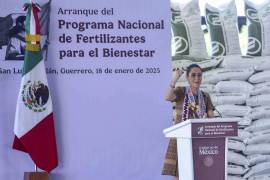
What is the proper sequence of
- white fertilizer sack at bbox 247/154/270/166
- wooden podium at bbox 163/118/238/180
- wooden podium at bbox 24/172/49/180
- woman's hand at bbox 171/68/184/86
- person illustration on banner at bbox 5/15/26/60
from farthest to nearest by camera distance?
white fertilizer sack at bbox 247/154/270/166 → woman's hand at bbox 171/68/184/86 → person illustration on banner at bbox 5/15/26/60 → wooden podium at bbox 24/172/49/180 → wooden podium at bbox 163/118/238/180

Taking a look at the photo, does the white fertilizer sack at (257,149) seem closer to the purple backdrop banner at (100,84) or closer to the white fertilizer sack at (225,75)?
the white fertilizer sack at (225,75)

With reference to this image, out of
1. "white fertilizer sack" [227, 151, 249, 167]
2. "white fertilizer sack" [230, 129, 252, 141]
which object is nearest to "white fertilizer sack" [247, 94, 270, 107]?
"white fertilizer sack" [230, 129, 252, 141]

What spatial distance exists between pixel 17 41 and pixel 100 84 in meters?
0.92

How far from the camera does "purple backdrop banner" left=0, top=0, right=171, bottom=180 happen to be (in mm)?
4855

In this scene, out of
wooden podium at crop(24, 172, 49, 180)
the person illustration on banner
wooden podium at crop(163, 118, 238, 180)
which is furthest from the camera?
the person illustration on banner

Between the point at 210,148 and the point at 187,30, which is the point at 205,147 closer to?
the point at 210,148

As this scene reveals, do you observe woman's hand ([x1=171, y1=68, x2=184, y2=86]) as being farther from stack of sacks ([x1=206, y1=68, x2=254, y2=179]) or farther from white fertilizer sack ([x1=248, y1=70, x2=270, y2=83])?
white fertilizer sack ([x1=248, y1=70, x2=270, y2=83])

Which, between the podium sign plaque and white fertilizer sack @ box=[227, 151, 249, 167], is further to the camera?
white fertilizer sack @ box=[227, 151, 249, 167]

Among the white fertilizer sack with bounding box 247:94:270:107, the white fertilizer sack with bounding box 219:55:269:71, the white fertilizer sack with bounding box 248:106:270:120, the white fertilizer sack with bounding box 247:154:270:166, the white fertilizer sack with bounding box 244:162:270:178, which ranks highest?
the white fertilizer sack with bounding box 219:55:269:71

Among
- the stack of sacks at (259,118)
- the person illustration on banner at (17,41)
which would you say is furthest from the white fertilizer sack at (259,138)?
the person illustration on banner at (17,41)

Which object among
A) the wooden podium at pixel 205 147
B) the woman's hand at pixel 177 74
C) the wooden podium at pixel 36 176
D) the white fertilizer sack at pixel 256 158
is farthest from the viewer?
the white fertilizer sack at pixel 256 158

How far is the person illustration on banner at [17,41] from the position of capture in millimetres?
4848

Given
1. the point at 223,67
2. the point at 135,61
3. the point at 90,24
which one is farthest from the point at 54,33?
the point at 223,67

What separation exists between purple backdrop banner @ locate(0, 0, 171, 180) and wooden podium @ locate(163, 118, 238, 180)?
1.41 metres
